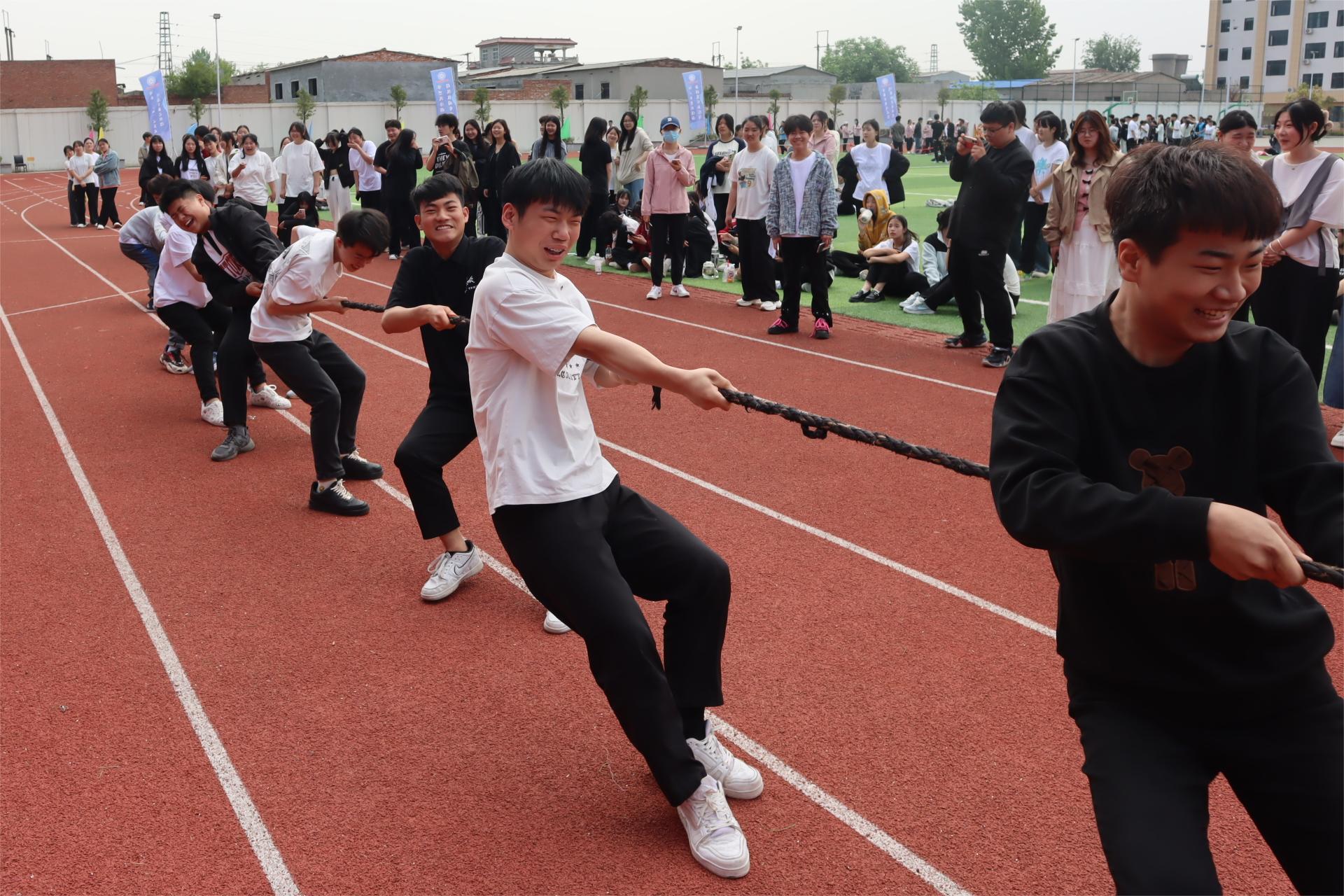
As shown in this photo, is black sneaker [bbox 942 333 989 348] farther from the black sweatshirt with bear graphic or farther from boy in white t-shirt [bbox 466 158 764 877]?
the black sweatshirt with bear graphic

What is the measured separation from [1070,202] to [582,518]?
20.2 feet

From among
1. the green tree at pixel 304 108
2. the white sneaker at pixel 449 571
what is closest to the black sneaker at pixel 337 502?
the white sneaker at pixel 449 571

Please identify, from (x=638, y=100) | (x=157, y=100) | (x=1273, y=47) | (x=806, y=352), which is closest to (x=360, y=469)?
(x=806, y=352)

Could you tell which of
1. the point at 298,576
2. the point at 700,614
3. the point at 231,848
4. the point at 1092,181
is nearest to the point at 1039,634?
the point at 700,614

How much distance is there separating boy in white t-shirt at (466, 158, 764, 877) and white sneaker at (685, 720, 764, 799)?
114 mm

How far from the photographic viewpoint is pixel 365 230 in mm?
6102

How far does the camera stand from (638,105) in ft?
196

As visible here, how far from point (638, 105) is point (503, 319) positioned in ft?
195

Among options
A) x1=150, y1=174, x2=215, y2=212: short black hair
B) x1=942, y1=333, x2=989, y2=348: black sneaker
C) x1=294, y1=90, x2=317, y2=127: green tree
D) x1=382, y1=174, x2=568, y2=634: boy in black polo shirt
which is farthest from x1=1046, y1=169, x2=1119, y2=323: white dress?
x1=294, y1=90, x2=317, y2=127: green tree

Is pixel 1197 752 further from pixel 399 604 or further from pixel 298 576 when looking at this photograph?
pixel 298 576

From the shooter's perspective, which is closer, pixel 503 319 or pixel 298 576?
pixel 503 319

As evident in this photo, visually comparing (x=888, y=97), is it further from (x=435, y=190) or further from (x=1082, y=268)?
(x=435, y=190)

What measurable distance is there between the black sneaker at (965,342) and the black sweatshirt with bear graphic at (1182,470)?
8.20 metres

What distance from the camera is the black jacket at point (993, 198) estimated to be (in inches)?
358
